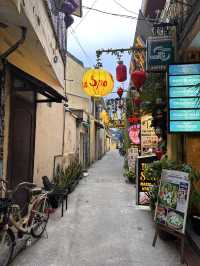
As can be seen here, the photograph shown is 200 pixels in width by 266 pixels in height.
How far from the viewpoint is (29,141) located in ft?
24.2

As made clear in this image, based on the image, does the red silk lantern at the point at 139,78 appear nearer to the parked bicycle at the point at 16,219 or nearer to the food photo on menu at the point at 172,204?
the food photo on menu at the point at 172,204

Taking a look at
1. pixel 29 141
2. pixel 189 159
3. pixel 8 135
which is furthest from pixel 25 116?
pixel 189 159

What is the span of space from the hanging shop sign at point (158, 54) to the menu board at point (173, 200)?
2.73 meters

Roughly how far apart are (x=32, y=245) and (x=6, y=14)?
3.82m

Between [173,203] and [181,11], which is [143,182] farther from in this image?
[181,11]

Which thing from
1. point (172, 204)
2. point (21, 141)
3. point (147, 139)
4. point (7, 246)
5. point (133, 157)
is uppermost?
point (147, 139)

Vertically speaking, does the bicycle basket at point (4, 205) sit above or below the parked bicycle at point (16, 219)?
above

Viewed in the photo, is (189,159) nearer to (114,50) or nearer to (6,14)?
(114,50)

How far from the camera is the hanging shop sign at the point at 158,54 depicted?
285 inches

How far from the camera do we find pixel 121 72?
9.02m

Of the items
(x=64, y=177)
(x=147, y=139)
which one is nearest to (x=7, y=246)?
(x=64, y=177)

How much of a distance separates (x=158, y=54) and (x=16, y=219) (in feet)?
15.9

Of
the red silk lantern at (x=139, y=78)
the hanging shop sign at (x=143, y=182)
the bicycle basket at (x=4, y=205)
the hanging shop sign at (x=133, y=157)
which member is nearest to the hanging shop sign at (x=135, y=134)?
Answer: the hanging shop sign at (x=133, y=157)

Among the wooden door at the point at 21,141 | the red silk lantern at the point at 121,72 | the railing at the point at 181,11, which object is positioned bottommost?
the wooden door at the point at 21,141
